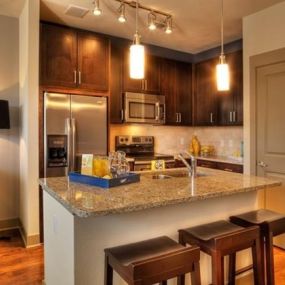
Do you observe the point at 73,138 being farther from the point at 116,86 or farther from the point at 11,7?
the point at 11,7

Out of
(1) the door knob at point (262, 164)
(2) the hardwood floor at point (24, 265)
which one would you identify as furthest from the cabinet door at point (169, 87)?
(2) the hardwood floor at point (24, 265)

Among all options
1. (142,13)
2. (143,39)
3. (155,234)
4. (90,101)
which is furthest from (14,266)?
(143,39)

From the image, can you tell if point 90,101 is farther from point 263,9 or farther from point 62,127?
point 263,9

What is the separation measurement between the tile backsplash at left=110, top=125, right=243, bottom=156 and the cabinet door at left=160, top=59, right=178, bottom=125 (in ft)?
1.08

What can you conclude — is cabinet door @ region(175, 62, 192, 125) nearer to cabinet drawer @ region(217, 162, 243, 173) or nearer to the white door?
cabinet drawer @ region(217, 162, 243, 173)

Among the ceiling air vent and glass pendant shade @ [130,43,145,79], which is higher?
the ceiling air vent

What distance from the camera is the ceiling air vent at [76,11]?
311 centimetres

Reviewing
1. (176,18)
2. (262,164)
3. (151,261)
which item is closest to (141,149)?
(262,164)

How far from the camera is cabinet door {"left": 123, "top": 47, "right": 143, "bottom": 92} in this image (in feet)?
13.6

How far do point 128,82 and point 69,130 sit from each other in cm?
135

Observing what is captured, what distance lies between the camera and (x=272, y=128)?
3.13m

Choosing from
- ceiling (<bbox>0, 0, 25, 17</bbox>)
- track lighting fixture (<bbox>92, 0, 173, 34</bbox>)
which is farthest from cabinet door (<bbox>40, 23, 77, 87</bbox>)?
track lighting fixture (<bbox>92, 0, 173, 34</bbox>)

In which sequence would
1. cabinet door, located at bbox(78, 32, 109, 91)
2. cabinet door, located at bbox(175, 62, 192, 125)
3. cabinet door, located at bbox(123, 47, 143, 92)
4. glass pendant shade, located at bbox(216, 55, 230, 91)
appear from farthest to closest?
cabinet door, located at bbox(175, 62, 192, 125), cabinet door, located at bbox(123, 47, 143, 92), cabinet door, located at bbox(78, 32, 109, 91), glass pendant shade, located at bbox(216, 55, 230, 91)

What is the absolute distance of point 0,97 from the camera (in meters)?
3.50
